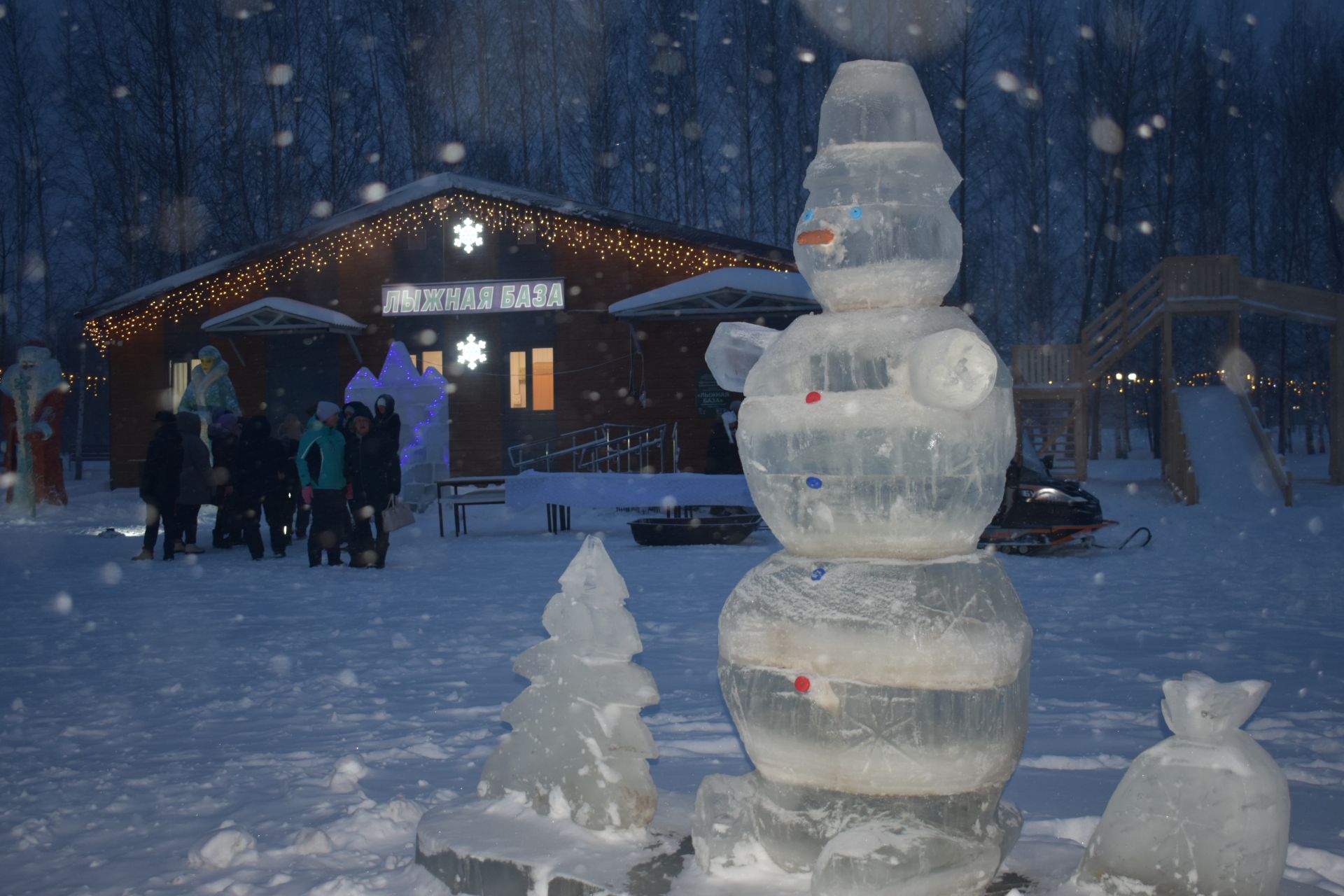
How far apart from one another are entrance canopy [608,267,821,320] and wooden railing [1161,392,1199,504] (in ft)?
19.9

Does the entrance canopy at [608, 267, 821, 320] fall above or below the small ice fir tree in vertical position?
above

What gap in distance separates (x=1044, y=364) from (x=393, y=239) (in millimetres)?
12664

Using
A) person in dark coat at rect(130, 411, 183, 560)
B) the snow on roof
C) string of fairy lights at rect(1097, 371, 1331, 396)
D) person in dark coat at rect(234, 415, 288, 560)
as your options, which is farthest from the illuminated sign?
string of fairy lights at rect(1097, 371, 1331, 396)

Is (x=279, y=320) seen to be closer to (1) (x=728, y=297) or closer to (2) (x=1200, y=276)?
(1) (x=728, y=297)

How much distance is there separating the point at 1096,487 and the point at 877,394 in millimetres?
17296

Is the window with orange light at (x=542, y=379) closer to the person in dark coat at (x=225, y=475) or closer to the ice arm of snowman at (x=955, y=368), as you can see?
the person in dark coat at (x=225, y=475)

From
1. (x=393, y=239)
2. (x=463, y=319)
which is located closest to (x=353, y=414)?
(x=463, y=319)

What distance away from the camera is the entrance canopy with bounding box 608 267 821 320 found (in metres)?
16.4

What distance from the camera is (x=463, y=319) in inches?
830

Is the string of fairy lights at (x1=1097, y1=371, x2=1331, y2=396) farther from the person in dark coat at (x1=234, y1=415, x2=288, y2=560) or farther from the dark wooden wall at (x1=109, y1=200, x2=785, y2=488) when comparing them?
the person in dark coat at (x1=234, y1=415, x2=288, y2=560)

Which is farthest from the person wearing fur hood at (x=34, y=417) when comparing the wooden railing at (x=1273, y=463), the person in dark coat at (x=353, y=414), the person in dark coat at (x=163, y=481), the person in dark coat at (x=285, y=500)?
the wooden railing at (x=1273, y=463)

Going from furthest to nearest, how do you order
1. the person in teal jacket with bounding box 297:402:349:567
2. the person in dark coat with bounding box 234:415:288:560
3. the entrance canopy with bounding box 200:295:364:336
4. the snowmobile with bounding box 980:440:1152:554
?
the entrance canopy with bounding box 200:295:364:336 → the person in dark coat with bounding box 234:415:288:560 → the snowmobile with bounding box 980:440:1152:554 → the person in teal jacket with bounding box 297:402:349:567

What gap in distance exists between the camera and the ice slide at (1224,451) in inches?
633

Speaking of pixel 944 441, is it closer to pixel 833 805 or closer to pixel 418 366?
pixel 833 805
